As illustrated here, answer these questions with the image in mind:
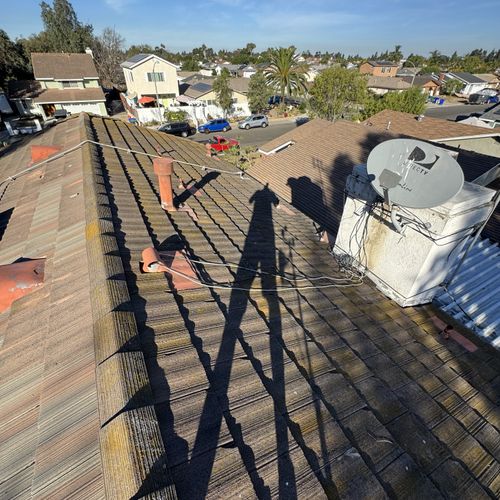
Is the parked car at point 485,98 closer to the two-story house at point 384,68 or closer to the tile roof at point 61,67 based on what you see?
the two-story house at point 384,68

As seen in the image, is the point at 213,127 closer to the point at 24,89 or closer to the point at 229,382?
the point at 24,89

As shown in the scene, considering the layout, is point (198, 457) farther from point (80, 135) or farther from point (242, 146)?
point (242, 146)

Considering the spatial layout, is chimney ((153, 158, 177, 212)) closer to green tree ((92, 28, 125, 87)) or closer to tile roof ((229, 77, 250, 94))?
tile roof ((229, 77, 250, 94))

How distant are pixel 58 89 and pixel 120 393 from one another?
52.1m

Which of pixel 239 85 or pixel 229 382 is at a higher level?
pixel 239 85

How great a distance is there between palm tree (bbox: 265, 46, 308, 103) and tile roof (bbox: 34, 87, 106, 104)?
24946 mm

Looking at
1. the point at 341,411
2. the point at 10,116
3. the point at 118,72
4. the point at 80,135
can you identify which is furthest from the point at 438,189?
the point at 118,72

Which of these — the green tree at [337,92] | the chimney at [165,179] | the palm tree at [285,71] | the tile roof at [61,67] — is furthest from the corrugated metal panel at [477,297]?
the tile roof at [61,67]

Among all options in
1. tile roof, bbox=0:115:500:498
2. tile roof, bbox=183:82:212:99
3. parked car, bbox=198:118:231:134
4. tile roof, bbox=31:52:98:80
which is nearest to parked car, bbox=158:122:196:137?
parked car, bbox=198:118:231:134

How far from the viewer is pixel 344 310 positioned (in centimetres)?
461

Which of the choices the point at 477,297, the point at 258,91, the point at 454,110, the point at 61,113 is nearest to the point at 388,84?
the point at 454,110

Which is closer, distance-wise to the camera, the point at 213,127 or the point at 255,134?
the point at 213,127

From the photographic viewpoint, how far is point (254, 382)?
2877 millimetres

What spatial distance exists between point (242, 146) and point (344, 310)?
1144 inches
